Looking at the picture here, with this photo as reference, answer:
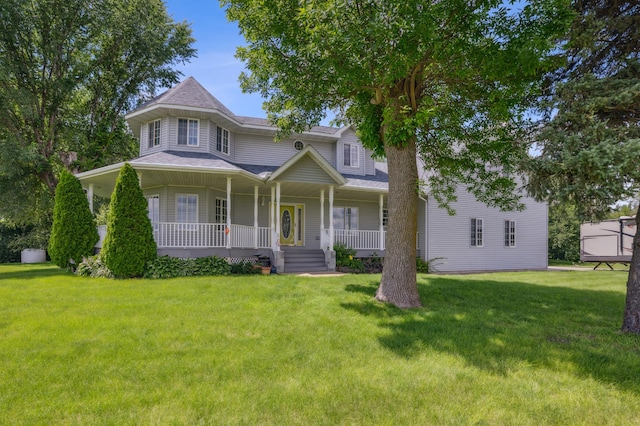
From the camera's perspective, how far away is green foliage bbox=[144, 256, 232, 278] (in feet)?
34.2

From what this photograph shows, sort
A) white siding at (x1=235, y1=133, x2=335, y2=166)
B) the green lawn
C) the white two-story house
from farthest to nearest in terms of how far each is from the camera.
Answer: white siding at (x1=235, y1=133, x2=335, y2=166)
the white two-story house
the green lawn

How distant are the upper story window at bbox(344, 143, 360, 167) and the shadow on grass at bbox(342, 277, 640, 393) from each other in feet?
28.9

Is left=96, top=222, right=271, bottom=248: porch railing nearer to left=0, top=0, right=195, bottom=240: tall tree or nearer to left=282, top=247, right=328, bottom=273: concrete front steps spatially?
left=282, top=247, right=328, bottom=273: concrete front steps

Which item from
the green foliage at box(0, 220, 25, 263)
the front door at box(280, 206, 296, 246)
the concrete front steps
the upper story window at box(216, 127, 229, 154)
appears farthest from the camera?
the green foliage at box(0, 220, 25, 263)

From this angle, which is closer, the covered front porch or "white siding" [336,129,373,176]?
the covered front porch

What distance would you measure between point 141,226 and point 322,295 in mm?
6192

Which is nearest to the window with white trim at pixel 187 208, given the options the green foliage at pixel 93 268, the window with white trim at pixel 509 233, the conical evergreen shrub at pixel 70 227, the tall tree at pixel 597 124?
the conical evergreen shrub at pixel 70 227

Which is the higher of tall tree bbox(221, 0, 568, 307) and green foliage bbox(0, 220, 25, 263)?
tall tree bbox(221, 0, 568, 307)

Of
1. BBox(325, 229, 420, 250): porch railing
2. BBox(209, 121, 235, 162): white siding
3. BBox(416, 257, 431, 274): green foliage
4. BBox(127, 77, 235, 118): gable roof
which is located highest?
BBox(127, 77, 235, 118): gable roof

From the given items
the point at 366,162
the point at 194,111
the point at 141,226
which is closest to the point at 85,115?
the point at 194,111

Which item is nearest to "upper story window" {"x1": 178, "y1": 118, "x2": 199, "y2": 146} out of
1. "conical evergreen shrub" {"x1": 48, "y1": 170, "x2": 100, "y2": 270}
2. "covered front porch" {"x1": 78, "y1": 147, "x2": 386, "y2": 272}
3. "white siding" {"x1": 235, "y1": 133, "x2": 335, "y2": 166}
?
"covered front porch" {"x1": 78, "y1": 147, "x2": 386, "y2": 272}

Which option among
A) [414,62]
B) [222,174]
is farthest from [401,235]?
[222,174]

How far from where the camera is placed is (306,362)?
12.9 ft

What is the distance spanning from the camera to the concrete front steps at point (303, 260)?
12938 millimetres
